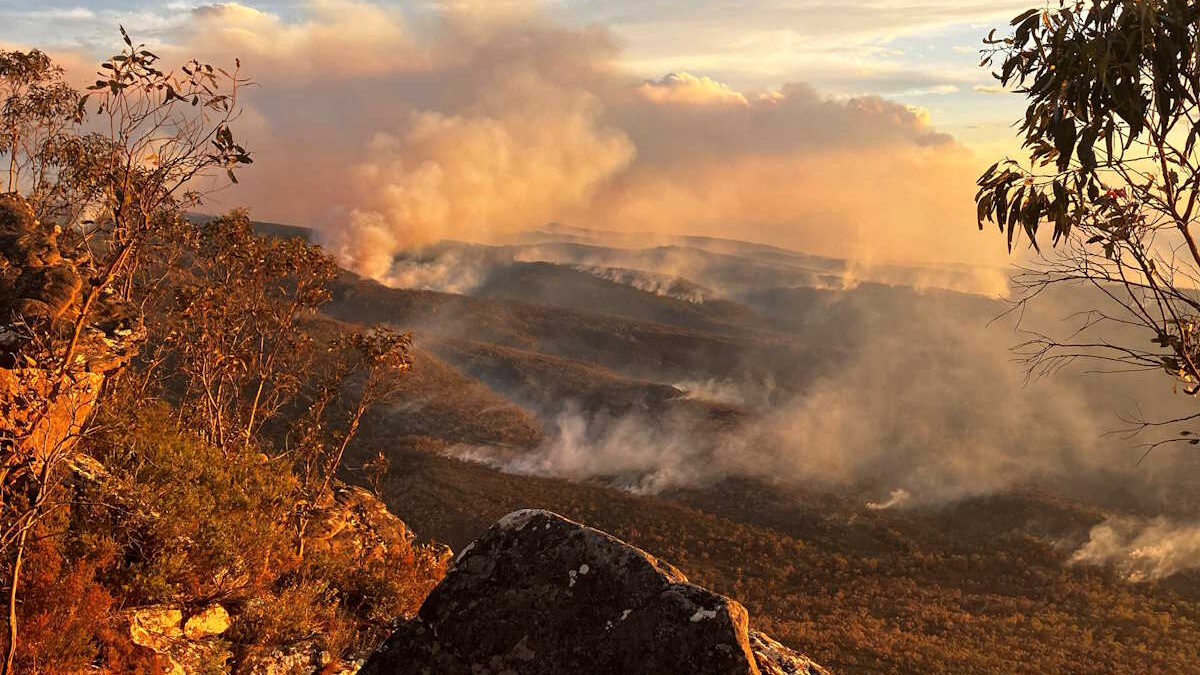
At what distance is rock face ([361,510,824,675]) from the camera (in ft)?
15.2

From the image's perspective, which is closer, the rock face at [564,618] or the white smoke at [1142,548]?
the rock face at [564,618]

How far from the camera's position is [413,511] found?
41.6 meters

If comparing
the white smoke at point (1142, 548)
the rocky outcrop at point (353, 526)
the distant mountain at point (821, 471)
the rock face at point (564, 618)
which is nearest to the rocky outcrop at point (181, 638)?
the rock face at point (564, 618)

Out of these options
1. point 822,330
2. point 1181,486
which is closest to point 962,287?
point 822,330

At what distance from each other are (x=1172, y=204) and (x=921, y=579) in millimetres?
36791

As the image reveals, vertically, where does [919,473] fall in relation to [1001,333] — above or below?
below

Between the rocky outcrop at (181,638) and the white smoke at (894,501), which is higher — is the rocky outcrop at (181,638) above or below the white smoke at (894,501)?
above

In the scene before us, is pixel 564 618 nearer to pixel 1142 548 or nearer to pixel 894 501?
pixel 1142 548

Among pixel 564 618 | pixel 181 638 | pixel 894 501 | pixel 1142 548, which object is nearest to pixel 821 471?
pixel 894 501

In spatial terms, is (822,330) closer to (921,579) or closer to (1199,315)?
(921,579)

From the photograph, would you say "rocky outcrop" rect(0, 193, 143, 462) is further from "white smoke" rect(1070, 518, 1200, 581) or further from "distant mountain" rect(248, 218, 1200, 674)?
"white smoke" rect(1070, 518, 1200, 581)

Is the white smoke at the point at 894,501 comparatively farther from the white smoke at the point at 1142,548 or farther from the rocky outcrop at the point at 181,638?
the rocky outcrop at the point at 181,638

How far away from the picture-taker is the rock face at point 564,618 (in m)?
4.62

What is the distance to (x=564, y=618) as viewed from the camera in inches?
193
